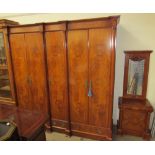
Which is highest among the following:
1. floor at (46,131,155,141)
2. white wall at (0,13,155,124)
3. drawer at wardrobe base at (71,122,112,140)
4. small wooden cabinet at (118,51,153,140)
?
white wall at (0,13,155,124)

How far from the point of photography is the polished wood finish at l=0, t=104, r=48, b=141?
4.44 feet

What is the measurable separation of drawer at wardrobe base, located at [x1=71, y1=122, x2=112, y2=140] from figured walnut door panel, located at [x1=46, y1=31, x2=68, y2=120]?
1.05 ft

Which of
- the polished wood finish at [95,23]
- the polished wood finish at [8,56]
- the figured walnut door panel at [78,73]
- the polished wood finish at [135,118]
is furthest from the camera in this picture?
the polished wood finish at [8,56]

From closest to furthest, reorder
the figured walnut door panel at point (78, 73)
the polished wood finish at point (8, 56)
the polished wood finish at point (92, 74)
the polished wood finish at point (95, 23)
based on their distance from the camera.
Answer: the polished wood finish at point (95, 23)
the polished wood finish at point (92, 74)
the figured walnut door panel at point (78, 73)
the polished wood finish at point (8, 56)

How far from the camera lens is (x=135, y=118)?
7.86 feet

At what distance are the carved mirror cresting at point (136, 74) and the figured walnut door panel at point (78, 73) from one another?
865 mm

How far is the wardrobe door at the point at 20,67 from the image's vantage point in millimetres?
2600

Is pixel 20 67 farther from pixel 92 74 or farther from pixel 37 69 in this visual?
pixel 92 74

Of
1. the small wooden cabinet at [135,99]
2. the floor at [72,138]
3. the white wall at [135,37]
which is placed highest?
the white wall at [135,37]

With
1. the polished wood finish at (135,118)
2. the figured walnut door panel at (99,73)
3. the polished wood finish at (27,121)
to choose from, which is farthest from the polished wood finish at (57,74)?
the polished wood finish at (135,118)

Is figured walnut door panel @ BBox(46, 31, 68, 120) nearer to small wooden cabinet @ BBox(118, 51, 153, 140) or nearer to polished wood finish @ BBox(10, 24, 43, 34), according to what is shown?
polished wood finish @ BBox(10, 24, 43, 34)

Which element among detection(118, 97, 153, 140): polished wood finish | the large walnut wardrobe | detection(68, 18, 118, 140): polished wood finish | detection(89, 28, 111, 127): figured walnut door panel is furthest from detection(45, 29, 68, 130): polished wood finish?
detection(118, 97, 153, 140): polished wood finish

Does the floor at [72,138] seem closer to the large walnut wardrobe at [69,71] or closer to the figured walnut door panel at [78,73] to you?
the large walnut wardrobe at [69,71]

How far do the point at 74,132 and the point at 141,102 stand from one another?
1.44 m
